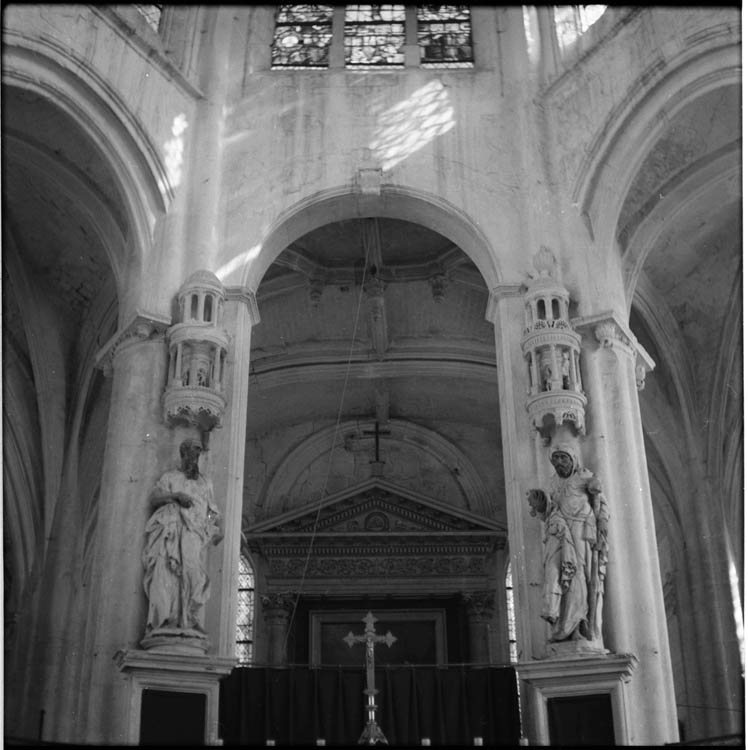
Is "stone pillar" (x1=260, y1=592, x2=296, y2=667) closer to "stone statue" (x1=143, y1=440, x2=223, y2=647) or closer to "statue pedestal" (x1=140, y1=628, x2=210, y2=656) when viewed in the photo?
"stone statue" (x1=143, y1=440, x2=223, y2=647)

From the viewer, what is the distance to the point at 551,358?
35.9 ft

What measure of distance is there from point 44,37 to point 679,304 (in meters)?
9.13

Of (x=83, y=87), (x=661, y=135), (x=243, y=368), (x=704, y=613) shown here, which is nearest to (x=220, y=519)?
(x=243, y=368)

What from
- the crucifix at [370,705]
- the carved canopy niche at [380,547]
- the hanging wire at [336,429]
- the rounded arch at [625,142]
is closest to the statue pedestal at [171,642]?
the crucifix at [370,705]

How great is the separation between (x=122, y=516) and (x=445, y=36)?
8164 millimetres

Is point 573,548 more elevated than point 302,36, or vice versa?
point 302,36

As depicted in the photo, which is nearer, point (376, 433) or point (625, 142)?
point (625, 142)

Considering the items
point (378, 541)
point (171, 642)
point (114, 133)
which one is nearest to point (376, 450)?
point (378, 541)

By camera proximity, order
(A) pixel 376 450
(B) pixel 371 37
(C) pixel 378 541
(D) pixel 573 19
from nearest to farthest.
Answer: (D) pixel 573 19 → (B) pixel 371 37 → (C) pixel 378 541 → (A) pixel 376 450

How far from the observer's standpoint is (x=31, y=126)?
1201cm

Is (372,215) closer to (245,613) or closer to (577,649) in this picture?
(577,649)

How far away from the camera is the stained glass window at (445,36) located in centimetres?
1429

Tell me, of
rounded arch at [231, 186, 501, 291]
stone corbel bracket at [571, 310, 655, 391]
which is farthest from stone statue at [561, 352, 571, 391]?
rounded arch at [231, 186, 501, 291]

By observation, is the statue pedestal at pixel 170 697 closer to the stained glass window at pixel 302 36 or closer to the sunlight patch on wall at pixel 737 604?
Result: the sunlight patch on wall at pixel 737 604
